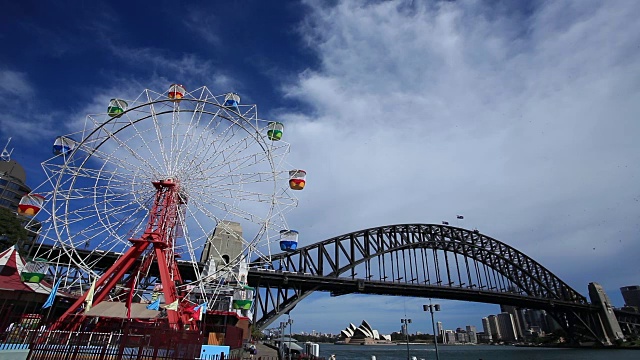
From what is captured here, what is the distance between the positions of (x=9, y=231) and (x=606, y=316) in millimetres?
123345

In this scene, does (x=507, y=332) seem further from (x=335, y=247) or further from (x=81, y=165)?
(x=81, y=165)

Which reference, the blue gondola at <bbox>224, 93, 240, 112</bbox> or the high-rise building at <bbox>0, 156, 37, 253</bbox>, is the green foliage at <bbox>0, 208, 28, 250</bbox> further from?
the blue gondola at <bbox>224, 93, 240, 112</bbox>

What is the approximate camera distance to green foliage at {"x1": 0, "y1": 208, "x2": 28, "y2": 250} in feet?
141

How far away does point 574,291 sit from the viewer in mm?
97062

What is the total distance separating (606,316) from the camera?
89.6m

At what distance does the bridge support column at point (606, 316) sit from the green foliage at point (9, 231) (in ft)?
397

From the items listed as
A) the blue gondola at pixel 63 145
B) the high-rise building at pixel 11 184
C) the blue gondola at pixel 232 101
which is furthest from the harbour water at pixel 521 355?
the high-rise building at pixel 11 184

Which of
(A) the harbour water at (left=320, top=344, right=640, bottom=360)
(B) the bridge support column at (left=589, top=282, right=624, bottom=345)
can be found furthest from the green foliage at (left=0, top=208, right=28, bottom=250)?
(B) the bridge support column at (left=589, top=282, right=624, bottom=345)

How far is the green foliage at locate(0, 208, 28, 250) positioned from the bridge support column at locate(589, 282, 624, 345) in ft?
397

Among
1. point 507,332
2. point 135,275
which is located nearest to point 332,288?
point 135,275

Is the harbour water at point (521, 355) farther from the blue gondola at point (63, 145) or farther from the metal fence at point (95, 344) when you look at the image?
the blue gondola at point (63, 145)

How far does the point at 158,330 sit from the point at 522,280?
327 feet

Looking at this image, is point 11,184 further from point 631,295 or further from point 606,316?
point 631,295

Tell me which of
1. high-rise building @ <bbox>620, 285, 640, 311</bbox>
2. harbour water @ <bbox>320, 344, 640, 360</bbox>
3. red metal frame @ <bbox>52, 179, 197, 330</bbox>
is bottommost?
harbour water @ <bbox>320, 344, 640, 360</bbox>
